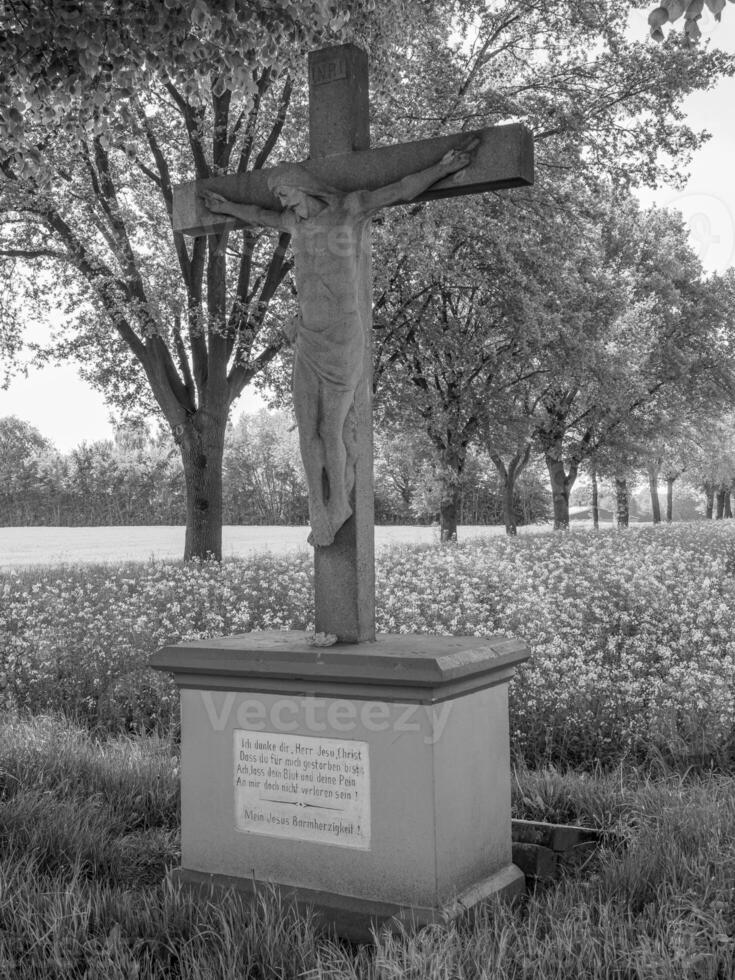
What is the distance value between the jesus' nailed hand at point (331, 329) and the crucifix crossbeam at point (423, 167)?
62 millimetres

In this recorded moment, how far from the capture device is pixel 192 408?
16.2 metres

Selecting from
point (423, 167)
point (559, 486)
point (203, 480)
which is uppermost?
point (423, 167)

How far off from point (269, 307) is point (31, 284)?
4.53 meters

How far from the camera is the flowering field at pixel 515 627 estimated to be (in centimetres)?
714

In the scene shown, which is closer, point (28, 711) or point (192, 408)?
point (28, 711)

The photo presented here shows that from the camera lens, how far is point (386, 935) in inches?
148

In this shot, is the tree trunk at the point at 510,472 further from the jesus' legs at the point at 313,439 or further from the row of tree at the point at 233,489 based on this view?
the jesus' legs at the point at 313,439

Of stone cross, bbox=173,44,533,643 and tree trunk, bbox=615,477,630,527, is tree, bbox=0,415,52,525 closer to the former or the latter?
tree trunk, bbox=615,477,630,527

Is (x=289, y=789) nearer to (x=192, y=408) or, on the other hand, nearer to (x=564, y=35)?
(x=192, y=408)

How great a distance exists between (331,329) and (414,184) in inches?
32.3

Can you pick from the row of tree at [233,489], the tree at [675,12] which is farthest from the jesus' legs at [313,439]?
the row of tree at [233,489]

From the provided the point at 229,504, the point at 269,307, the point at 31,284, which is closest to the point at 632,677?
the point at 269,307

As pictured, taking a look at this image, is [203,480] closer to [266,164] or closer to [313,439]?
[266,164]

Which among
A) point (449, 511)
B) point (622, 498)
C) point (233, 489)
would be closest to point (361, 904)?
point (449, 511)
